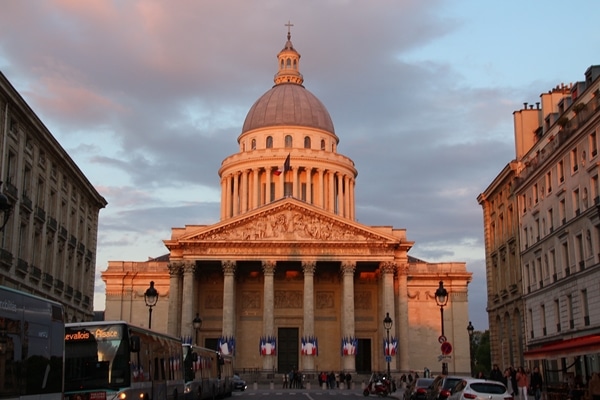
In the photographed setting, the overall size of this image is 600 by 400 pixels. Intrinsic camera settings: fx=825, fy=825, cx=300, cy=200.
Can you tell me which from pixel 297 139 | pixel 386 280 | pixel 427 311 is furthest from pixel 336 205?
pixel 386 280

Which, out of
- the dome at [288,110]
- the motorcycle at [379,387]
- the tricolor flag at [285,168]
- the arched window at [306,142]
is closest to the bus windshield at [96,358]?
the motorcycle at [379,387]

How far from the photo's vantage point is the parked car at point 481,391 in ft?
78.3

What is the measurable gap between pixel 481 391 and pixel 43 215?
101 feet

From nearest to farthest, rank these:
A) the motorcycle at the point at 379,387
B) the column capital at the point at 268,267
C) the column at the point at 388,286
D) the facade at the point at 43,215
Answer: the facade at the point at 43,215 < the motorcycle at the point at 379,387 < the column capital at the point at 268,267 < the column at the point at 388,286

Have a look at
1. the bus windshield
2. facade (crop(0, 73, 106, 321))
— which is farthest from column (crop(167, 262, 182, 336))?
the bus windshield

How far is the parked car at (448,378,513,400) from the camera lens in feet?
78.3

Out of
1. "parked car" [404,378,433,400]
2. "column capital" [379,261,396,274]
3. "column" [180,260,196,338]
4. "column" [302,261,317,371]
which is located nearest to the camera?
"parked car" [404,378,433,400]

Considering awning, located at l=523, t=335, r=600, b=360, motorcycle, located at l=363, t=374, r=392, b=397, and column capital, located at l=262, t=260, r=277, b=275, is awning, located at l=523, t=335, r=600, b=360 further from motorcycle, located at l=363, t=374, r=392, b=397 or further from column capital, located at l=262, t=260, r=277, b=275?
column capital, located at l=262, t=260, r=277, b=275

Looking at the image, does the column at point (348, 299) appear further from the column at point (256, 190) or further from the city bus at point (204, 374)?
the column at point (256, 190)

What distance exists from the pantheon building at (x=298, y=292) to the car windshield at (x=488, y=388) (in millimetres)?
42654

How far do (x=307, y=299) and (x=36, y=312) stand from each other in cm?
6017

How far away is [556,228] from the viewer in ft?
150

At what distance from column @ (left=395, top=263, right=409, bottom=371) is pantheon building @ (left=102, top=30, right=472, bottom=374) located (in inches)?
3.8

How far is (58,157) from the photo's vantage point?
49.8 m
